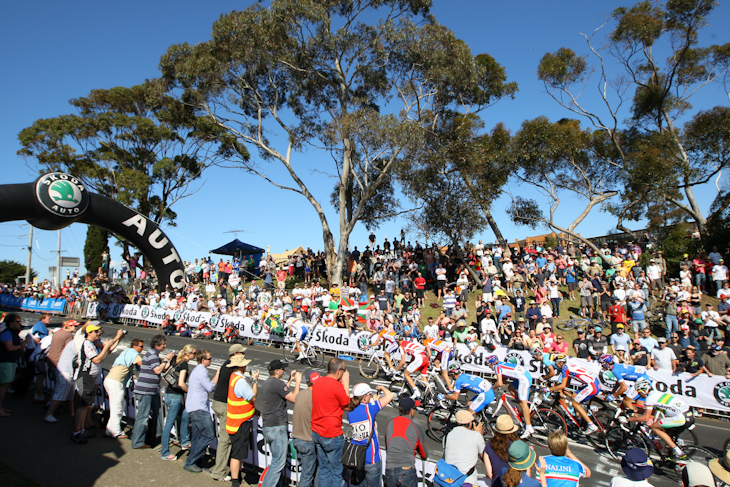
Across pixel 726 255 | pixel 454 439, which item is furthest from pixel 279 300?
pixel 726 255

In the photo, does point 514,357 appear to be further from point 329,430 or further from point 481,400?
point 329,430

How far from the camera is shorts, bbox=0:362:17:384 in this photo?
780cm

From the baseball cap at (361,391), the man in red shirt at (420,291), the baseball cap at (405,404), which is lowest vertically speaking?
the baseball cap at (405,404)

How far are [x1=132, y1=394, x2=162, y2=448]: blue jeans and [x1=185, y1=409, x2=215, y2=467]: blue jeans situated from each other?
1075 millimetres

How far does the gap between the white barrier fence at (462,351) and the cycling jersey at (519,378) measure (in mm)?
2616

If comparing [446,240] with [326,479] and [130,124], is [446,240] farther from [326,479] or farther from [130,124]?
[130,124]

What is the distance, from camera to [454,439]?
4.66 m

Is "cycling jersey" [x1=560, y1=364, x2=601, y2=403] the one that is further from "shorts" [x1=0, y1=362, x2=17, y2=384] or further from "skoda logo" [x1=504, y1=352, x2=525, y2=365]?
"shorts" [x1=0, y1=362, x2=17, y2=384]

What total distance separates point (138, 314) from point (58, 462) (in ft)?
58.5

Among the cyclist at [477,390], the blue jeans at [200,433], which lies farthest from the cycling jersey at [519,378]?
the blue jeans at [200,433]

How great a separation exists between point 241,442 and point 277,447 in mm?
575

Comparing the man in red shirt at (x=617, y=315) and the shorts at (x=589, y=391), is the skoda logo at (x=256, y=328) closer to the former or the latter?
the shorts at (x=589, y=391)

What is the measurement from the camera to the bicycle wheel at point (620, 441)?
7.22m

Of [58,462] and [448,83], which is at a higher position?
Result: [448,83]
